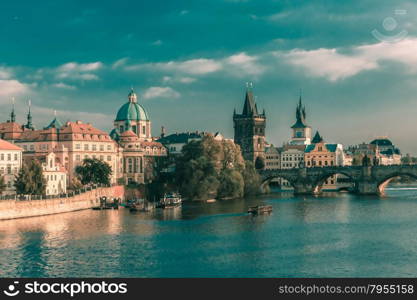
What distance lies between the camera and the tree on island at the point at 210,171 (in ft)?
413

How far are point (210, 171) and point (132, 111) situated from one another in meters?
55.6

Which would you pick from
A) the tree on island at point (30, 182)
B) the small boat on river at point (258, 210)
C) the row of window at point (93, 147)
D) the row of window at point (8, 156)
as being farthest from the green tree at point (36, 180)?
the row of window at point (93, 147)

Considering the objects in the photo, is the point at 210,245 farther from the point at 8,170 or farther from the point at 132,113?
the point at 132,113

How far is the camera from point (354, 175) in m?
156

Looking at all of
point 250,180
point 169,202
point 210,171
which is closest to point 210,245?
point 169,202

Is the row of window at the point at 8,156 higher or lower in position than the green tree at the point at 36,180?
higher

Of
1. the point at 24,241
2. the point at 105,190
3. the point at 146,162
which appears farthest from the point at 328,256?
the point at 146,162

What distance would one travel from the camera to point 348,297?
39531mm

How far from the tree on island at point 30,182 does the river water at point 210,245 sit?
6579 millimetres

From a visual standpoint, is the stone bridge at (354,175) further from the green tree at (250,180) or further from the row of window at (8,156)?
the row of window at (8,156)

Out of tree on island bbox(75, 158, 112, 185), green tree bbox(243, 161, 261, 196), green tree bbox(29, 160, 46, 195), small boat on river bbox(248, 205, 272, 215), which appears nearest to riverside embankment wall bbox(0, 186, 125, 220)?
green tree bbox(29, 160, 46, 195)

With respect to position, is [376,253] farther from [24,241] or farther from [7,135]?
[7,135]

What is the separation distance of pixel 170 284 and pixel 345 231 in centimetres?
3519

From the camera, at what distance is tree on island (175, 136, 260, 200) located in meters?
126
